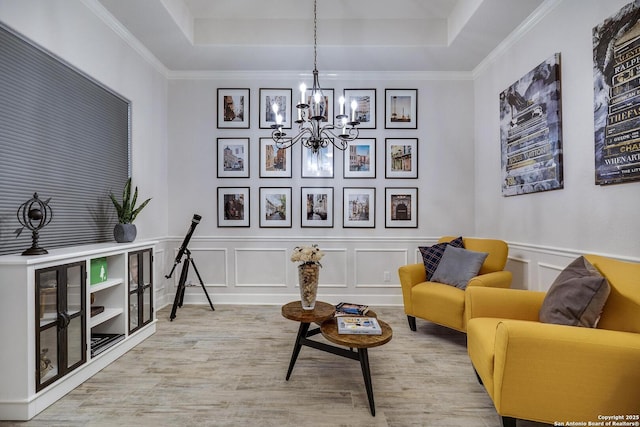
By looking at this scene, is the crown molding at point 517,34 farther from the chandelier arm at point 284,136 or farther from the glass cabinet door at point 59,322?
the glass cabinet door at point 59,322

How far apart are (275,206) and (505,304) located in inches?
118

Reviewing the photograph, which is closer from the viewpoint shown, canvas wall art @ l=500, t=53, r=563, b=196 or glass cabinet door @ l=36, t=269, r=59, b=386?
glass cabinet door @ l=36, t=269, r=59, b=386

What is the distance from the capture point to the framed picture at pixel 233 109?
4.34 m

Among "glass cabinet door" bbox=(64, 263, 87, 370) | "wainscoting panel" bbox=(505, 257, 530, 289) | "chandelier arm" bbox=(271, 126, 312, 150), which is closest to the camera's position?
"glass cabinet door" bbox=(64, 263, 87, 370)

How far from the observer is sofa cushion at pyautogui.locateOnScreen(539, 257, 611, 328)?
1766mm

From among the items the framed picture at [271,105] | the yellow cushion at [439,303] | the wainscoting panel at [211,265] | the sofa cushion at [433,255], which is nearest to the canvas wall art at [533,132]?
the sofa cushion at [433,255]

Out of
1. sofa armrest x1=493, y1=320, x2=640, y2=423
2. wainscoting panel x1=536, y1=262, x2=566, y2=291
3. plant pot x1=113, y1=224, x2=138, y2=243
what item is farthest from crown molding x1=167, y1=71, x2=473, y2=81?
sofa armrest x1=493, y1=320, x2=640, y2=423

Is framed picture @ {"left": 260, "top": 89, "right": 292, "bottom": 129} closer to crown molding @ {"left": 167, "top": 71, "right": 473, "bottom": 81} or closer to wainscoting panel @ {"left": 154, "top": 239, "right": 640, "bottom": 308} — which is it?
crown molding @ {"left": 167, "top": 71, "right": 473, "bottom": 81}

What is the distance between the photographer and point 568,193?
270 centimetres

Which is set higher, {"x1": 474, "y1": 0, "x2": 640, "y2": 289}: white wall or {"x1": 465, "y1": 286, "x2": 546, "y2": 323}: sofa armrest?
{"x1": 474, "y1": 0, "x2": 640, "y2": 289}: white wall

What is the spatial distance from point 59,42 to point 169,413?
2996mm

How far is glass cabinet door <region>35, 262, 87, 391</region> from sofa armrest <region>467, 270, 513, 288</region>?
10.5 ft

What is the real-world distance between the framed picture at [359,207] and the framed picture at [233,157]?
4.83ft

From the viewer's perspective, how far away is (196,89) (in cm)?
436
